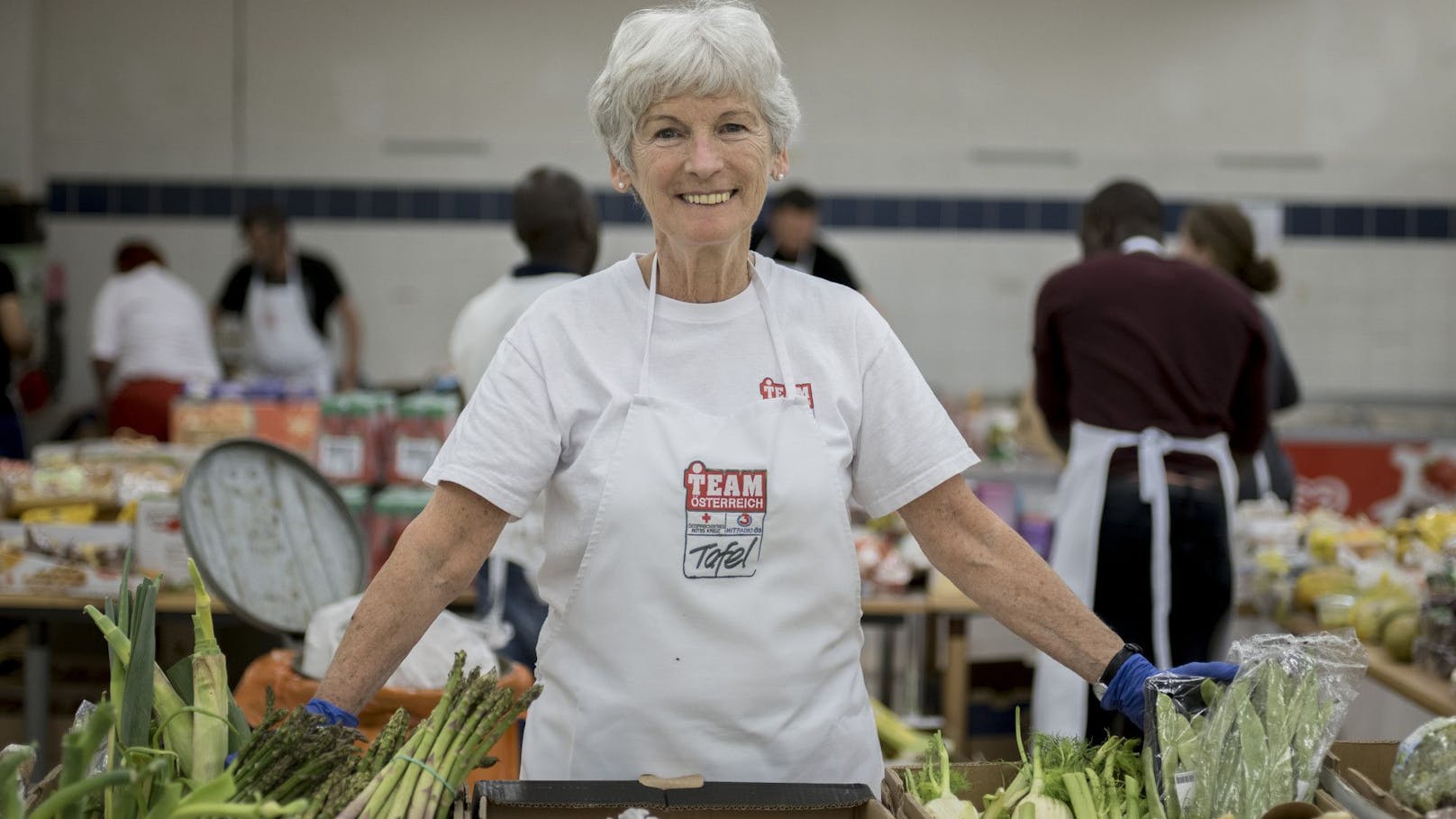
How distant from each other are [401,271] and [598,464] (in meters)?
6.87

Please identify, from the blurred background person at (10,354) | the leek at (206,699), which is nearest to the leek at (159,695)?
the leek at (206,699)

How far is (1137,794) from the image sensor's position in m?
2.16

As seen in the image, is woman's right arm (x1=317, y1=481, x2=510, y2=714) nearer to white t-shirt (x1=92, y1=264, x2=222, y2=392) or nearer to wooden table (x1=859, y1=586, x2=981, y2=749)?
wooden table (x1=859, y1=586, x2=981, y2=749)

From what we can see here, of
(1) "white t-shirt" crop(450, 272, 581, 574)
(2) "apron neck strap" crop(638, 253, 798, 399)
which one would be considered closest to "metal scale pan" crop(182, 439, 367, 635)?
(1) "white t-shirt" crop(450, 272, 581, 574)

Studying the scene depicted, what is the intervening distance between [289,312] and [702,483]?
6.45 metres

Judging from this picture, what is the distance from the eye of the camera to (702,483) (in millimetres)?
2156

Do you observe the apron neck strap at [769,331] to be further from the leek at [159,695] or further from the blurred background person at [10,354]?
the blurred background person at [10,354]

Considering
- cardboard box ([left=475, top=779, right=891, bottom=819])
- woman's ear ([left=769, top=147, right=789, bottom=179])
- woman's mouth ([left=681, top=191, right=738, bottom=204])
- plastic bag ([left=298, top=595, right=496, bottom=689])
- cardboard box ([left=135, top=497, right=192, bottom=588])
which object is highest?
woman's ear ([left=769, top=147, right=789, bottom=179])

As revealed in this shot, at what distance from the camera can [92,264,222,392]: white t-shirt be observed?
25.0ft

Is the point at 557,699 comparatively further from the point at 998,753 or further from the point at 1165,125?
the point at 1165,125

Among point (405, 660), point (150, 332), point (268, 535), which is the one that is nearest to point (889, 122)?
point (150, 332)

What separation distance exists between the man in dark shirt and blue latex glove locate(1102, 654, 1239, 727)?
5205 millimetres

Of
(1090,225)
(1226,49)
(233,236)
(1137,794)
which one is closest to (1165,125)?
(1226,49)

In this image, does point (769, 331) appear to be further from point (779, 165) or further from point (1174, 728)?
point (1174, 728)
